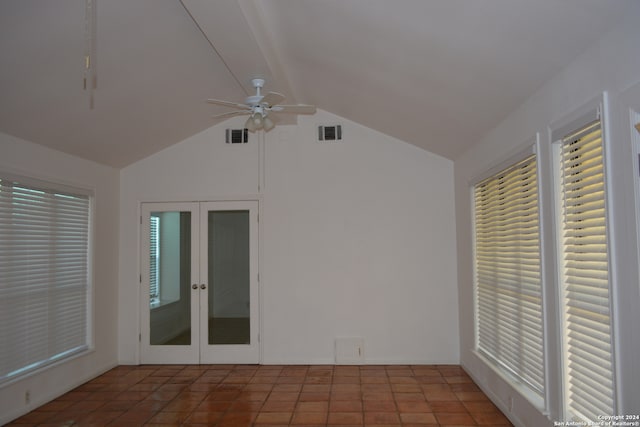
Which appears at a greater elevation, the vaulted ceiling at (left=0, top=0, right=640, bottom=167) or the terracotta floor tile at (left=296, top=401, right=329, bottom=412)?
the vaulted ceiling at (left=0, top=0, right=640, bottom=167)

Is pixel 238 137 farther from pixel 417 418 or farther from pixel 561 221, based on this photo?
pixel 561 221

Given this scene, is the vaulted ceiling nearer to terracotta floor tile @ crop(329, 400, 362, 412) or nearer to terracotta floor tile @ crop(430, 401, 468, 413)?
terracotta floor tile @ crop(430, 401, 468, 413)

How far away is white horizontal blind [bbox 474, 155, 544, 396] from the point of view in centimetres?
341

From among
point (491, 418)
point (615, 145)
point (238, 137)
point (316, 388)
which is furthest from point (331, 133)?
point (615, 145)

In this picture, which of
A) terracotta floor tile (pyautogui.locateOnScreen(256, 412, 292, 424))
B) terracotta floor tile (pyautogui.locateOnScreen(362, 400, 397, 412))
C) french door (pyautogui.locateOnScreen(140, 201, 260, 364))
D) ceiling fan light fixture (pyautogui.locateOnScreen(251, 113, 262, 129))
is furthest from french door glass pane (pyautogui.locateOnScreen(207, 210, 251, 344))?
ceiling fan light fixture (pyautogui.locateOnScreen(251, 113, 262, 129))

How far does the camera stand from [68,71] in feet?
11.7

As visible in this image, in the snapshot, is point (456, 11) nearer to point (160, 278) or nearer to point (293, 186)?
point (293, 186)

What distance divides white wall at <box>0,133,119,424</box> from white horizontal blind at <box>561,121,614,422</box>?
4482 mm

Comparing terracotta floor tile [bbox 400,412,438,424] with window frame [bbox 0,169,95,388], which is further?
window frame [bbox 0,169,95,388]

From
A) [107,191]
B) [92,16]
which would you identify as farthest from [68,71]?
[107,191]

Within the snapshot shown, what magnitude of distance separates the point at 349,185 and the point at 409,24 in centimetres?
309

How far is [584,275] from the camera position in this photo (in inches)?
104

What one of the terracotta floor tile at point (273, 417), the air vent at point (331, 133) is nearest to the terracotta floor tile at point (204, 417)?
the terracotta floor tile at point (273, 417)

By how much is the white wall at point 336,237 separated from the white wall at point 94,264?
0.71ft
